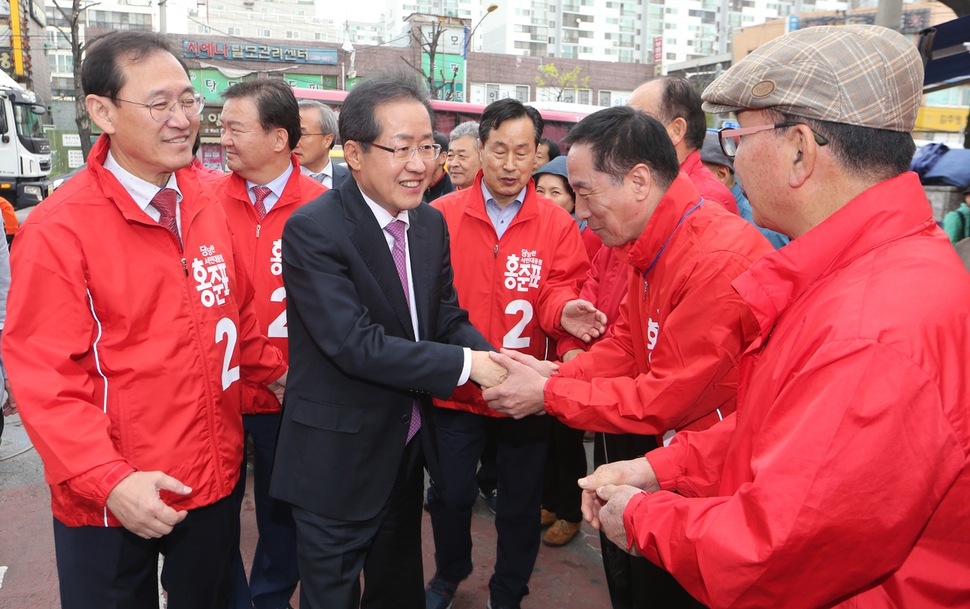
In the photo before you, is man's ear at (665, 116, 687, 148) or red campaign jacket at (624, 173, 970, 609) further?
man's ear at (665, 116, 687, 148)

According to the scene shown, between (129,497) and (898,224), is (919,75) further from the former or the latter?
(129,497)

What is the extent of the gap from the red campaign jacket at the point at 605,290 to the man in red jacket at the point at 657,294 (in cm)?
54

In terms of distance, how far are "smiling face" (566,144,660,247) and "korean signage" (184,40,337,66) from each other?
36.9 metres

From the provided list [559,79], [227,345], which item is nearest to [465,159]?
[227,345]

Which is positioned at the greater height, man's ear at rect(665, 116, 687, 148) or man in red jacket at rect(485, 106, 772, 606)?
man's ear at rect(665, 116, 687, 148)

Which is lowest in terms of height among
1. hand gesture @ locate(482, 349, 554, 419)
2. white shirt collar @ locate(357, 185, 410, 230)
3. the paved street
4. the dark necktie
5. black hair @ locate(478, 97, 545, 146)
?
the paved street

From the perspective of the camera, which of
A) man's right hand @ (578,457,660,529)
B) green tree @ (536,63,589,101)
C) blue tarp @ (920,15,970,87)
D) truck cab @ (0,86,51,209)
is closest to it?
man's right hand @ (578,457,660,529)

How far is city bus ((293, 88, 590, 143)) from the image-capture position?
729 inches

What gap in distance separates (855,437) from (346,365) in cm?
145

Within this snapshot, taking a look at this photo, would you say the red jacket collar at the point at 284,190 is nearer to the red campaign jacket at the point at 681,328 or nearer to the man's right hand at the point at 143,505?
the red campaign jacket at the point at 681,328

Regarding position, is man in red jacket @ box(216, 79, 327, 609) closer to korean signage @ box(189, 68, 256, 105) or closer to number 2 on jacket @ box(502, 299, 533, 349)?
number 2 on jacket @ box(502, 299, 533, 349)

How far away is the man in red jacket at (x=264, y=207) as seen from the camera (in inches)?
122

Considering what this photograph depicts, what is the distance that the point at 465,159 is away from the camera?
5.45 meters

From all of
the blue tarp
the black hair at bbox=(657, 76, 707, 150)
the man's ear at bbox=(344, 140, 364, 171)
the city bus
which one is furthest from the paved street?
the city bus
